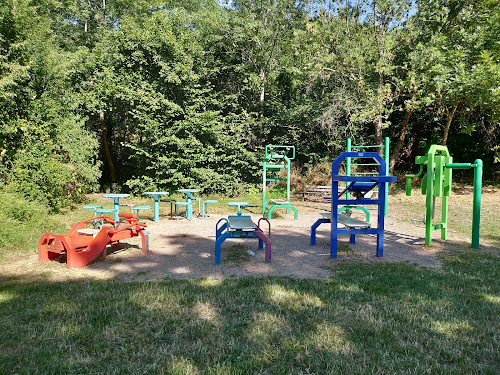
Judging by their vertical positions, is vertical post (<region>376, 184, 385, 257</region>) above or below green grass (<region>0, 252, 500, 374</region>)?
above

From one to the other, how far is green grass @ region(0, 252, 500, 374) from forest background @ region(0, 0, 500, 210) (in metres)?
7.72

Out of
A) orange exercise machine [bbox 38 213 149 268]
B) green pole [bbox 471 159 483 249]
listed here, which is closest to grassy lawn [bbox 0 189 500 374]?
orange exercise machine [bbox 38 213 149 268]

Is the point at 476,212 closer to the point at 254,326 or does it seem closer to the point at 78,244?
the point at 254,326

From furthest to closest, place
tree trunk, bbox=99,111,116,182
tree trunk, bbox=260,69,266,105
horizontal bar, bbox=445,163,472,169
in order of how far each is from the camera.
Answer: tree trunk, bbox=99,111,116,182 < tree trunk, bbox=260,69,266,105 < horizontal bar, bbox=445,163,472,169

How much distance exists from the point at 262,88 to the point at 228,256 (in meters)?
11.9

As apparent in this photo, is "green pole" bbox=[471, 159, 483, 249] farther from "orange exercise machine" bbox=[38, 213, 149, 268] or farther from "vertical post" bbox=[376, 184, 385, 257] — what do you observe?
"orange exercise machine" bbox=[38, 213, 149, 268]

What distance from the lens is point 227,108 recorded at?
16234 mm

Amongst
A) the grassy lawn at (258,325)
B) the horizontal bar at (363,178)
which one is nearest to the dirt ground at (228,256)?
the grassy lawn at (258,325)

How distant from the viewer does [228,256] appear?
592 cm

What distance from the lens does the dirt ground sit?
505 centimetres

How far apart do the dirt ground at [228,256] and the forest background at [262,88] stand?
5158 mm

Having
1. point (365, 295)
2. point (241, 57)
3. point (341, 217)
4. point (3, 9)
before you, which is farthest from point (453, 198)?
point (3, 9)

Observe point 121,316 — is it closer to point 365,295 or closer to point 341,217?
point 365,295

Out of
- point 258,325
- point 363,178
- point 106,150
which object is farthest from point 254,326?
point 106,150
